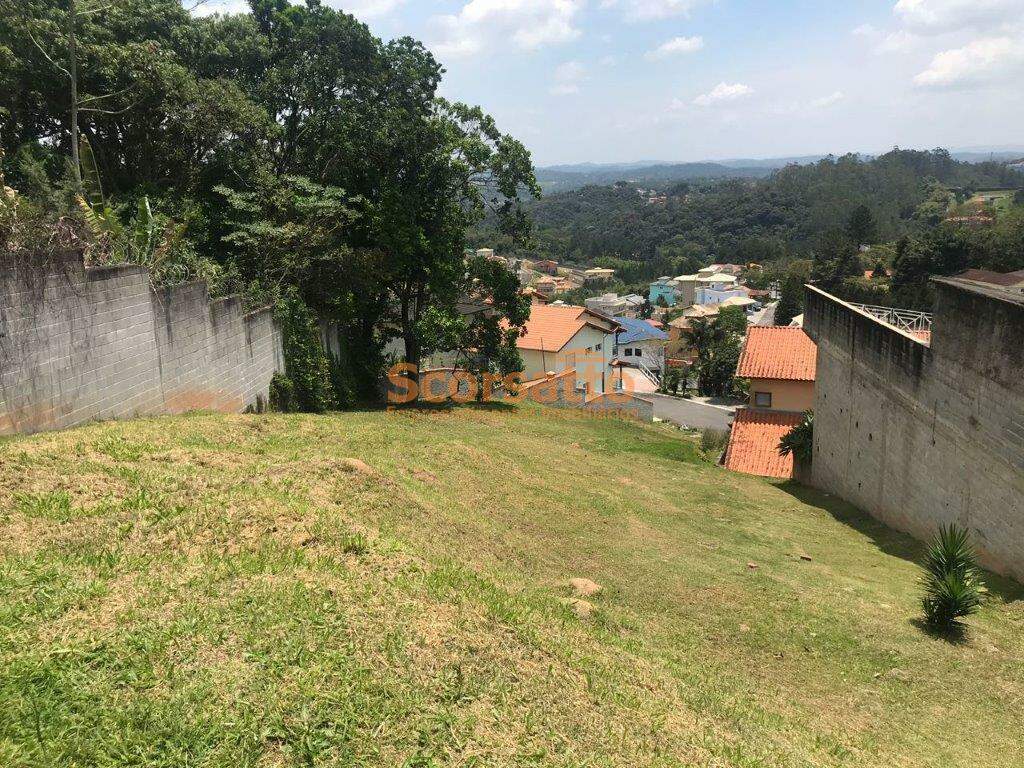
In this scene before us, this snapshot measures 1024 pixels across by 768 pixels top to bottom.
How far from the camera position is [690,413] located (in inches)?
1344

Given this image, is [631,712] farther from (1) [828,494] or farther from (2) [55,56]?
(2) [55,56]

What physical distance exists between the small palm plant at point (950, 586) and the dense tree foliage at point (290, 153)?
1134cm

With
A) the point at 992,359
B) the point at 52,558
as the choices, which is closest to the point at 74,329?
the point at 52,558

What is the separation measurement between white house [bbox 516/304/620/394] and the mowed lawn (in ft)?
71.9

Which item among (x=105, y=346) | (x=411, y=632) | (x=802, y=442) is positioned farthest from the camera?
(x=802, y=442)

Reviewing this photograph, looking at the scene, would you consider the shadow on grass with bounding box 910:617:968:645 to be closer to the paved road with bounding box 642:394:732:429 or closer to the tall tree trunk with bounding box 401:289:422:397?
the tall tree trunk with bounding box 401:289:422:397

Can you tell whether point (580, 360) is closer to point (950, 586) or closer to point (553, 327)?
point (553, 327)

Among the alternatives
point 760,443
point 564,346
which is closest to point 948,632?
point 760,443

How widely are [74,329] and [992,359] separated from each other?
11.0 metres

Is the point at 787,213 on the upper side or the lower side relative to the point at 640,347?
upper

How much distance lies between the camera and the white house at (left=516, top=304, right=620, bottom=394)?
1231 inches

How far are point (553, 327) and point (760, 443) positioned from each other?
1469cm

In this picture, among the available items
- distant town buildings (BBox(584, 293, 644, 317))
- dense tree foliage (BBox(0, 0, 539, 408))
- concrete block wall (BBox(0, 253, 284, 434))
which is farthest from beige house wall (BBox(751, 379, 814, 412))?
distant town buildings (BBox(584, 293, 644, 317))

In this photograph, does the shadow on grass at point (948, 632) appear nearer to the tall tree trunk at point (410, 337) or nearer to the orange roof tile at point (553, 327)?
the tall tree trunk at point (410, 337)
